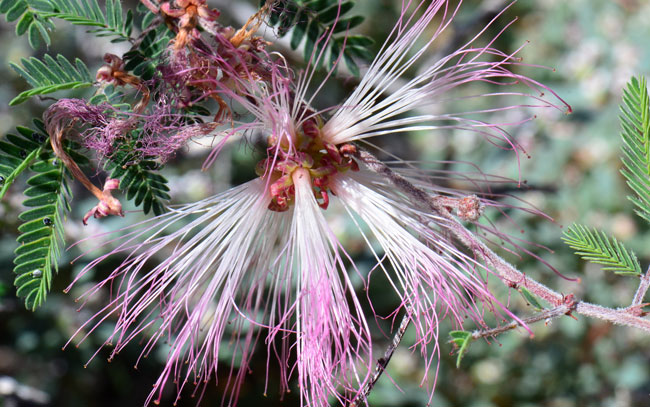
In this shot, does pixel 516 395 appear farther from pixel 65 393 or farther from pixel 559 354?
pixel 65 393

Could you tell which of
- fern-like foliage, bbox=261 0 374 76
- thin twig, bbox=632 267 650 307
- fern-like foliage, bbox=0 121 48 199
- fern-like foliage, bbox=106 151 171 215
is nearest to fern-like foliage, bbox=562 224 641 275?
thin twig, bbox=632 267 650 307

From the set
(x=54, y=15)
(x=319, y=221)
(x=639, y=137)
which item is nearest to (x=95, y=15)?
(x=54, y=15)

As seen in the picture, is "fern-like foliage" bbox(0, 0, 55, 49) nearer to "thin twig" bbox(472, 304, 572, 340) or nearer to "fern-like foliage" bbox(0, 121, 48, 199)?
"fern-like foliage" bbox(0, 121, 48, 199)

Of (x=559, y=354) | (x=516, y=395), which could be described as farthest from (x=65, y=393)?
(x=559, y=354)

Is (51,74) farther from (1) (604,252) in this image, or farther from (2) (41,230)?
(1) (604,252)

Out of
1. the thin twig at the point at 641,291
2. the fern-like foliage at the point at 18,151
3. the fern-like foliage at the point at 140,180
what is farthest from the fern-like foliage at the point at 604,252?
the fern-like foliage at the point at 18,151

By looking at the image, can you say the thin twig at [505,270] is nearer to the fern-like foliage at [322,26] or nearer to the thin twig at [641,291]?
the thin twig at [641,291]
